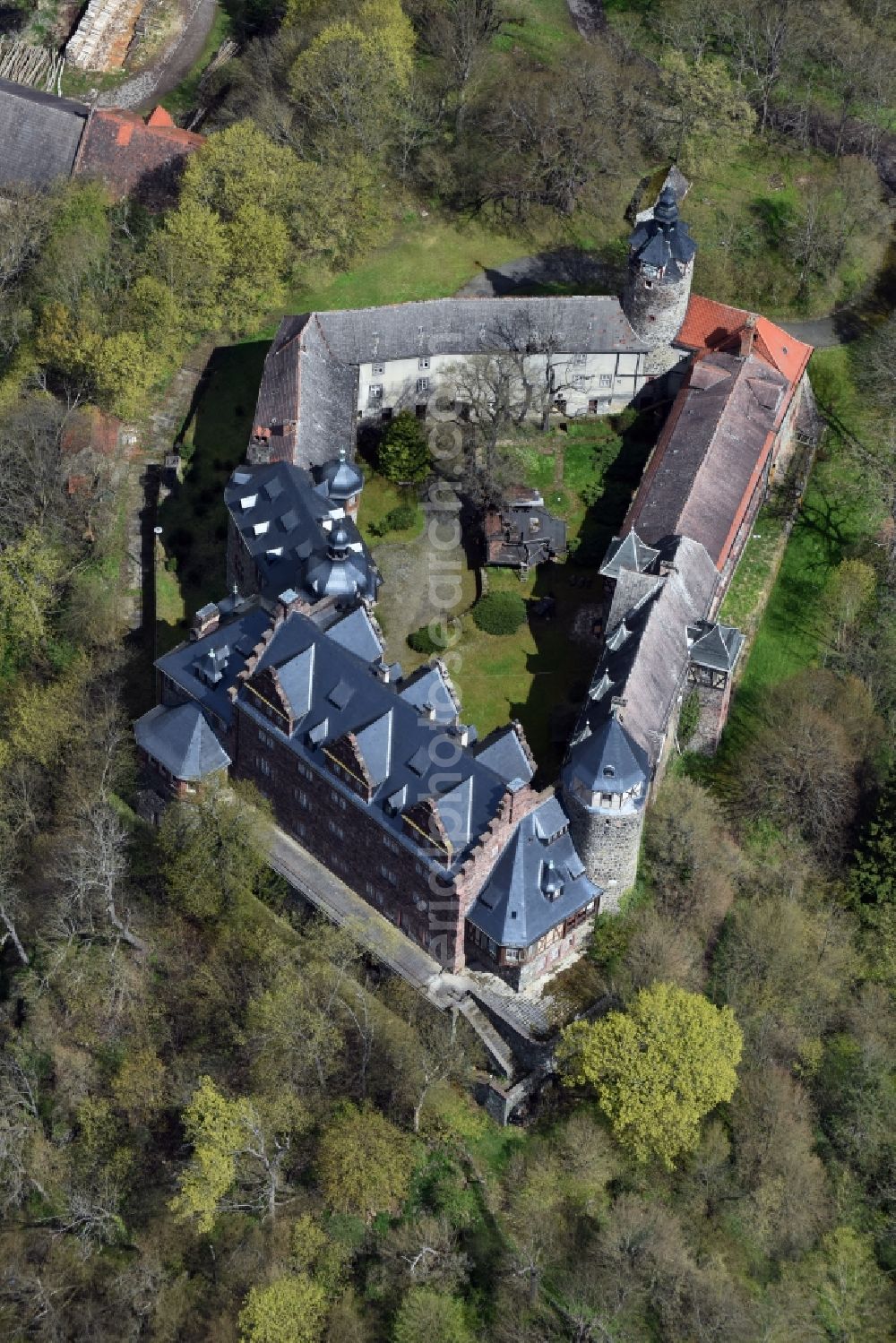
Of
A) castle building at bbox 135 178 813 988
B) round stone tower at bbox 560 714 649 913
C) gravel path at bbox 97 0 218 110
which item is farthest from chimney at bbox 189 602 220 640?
gravel path at bbox 97 0 218 110

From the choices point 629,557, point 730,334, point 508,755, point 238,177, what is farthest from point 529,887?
point 238,177

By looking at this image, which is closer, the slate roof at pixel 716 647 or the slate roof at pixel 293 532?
the slate roof at pixel 293 532

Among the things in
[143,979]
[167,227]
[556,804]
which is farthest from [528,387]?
[143,979]

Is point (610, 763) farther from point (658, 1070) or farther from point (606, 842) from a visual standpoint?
point (658, 1070)

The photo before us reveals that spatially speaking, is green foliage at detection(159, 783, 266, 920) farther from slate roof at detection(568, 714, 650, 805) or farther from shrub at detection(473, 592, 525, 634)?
shrub at detection(473, 592, 525, 634)

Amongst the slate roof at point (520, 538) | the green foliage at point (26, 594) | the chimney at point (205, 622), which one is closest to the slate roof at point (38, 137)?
the green foliage at point (26, 594)

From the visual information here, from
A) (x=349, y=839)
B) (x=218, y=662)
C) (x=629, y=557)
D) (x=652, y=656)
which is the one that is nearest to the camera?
(x=349, y=839)

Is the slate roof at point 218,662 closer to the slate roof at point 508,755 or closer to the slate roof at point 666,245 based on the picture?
the slate roof at point 508,755

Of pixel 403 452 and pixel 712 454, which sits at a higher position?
pixel 712 454
